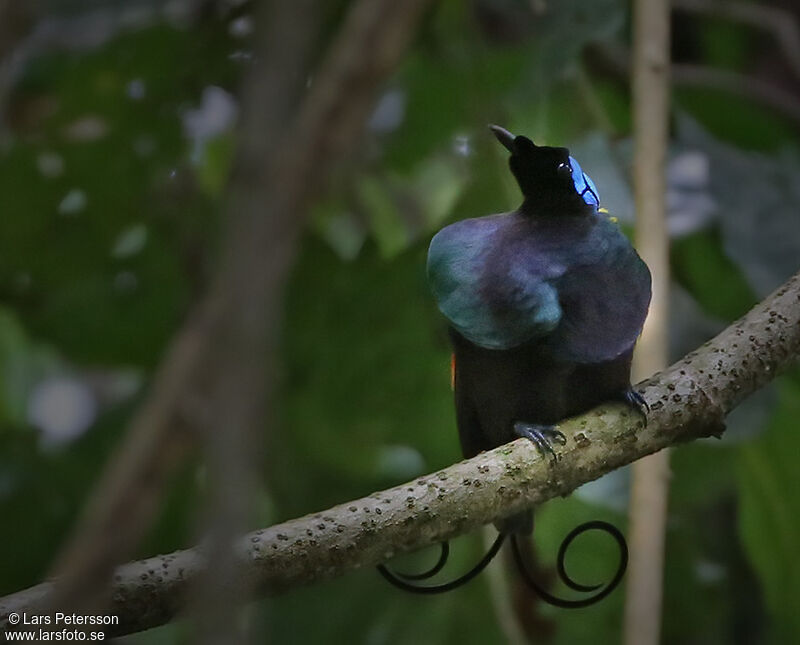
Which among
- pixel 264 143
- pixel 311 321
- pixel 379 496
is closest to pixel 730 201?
pixel 311 321

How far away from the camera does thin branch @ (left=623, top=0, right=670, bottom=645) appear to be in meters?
1.19

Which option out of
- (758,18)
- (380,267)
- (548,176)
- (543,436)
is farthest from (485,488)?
(758,18)

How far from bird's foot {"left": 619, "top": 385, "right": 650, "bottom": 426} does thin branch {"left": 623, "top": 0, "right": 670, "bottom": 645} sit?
0.14 metres

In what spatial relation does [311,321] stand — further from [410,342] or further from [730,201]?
[730,201]

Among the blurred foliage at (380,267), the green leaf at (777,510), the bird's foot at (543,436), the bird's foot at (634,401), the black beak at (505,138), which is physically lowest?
the green leaf at (777,510)

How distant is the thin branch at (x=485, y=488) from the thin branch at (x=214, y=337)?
16 cm

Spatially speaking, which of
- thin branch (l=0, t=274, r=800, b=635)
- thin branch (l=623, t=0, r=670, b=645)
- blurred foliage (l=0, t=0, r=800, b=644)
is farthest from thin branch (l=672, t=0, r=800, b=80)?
thin branch (l=0, t=274, r=800, b=635)

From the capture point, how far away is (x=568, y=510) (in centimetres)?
164

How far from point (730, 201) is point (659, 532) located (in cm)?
75

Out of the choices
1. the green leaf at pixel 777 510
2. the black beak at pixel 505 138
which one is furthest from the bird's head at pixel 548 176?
the green leaf at pixel 777 510

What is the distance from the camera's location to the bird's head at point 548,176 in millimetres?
875

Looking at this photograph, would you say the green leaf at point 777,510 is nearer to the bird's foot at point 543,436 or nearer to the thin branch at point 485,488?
the thin branch at point 485,488

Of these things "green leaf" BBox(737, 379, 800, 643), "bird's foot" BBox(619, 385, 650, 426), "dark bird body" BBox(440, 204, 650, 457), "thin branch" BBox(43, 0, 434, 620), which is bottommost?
"green leaf" BBox(737, 379, 800, 643)

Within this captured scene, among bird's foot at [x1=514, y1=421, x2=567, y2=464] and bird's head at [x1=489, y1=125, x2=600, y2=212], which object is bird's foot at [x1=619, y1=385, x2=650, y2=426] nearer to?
bird's foot at [x1=514, y1=421, x2=567, y2=464]
